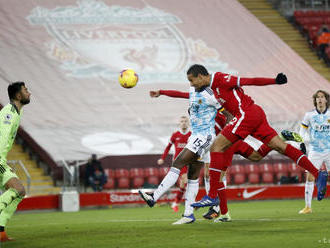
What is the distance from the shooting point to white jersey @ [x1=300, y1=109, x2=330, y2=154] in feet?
44.4

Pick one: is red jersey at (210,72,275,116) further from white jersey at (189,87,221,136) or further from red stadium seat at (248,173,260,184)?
red stadium seat at (248,173,260,184)

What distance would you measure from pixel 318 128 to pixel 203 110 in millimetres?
3821

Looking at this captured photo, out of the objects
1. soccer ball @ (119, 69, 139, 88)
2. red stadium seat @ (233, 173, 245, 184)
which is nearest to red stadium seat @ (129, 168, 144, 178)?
red stadium seat @ (233, 173, 245, 184)

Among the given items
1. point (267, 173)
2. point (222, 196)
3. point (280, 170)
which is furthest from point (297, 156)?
point (280, 170)

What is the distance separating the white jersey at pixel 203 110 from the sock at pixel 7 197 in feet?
11.5

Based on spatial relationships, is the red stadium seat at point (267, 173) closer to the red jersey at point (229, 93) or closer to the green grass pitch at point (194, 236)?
the green grass pitch at point (194, 236)

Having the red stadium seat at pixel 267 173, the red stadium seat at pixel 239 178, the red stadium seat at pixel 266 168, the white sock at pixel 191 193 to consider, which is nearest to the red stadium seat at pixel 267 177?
the red stadium seat at pixel 267 173

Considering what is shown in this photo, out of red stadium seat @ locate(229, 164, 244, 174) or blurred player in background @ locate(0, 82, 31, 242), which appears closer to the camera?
blurred player in background @ locate(0, 82, 31, 242)

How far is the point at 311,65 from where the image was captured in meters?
31.5

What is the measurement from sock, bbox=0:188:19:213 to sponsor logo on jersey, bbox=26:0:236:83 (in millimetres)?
18563

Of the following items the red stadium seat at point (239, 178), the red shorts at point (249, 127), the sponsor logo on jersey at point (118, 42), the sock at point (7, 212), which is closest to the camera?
the sock at point (7, 212)

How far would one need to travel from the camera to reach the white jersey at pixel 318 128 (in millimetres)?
13539

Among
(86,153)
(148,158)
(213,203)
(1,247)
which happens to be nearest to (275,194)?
(148,158)

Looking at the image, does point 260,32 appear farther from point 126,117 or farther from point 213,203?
point 213,203
